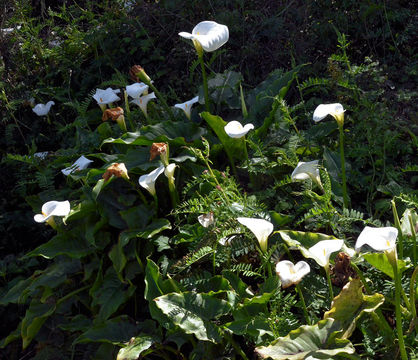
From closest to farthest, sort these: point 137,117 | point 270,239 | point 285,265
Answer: point 285,265 < point 270,239 < point 137,117

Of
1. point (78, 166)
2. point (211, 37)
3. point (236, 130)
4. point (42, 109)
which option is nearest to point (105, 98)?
point (78, 166)

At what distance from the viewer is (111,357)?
2258 millimetres

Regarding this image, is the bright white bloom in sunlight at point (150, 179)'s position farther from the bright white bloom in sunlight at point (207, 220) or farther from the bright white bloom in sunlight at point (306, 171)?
the bright white bloom in sunlight at point (306, 171)

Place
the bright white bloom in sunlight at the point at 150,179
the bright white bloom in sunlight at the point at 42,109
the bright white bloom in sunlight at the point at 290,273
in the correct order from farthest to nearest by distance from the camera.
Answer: the bright white bloom in sunlight at the point at 42,109 < the bright white bloom in sunlight at the point at 150,179 < the bright white bloom in sunlight at the point at 290,273

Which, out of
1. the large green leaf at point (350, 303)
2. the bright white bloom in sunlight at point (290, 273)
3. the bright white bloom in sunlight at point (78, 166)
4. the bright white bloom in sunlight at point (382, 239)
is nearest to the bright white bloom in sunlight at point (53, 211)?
the bright white bloom in sunlight at point (78, 166)

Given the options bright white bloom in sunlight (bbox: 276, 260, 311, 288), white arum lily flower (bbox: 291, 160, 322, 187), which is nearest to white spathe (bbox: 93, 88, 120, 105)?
white arum lily flower (bbox: 291, 160, 322, 187)

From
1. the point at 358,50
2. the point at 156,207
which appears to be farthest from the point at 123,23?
the point at 156,207

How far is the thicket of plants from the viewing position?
1.88 meters

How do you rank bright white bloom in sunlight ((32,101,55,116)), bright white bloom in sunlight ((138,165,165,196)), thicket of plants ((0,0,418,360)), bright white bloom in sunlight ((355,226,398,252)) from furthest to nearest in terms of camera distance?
bright white bloom in sunlight ((32,101,55,116)) → bright white bloom in sunlight ((138,165,165,196)) → thicket of plants ((0,0,418,360)) → bright white bloom in sunlight ((355,226,398,252))

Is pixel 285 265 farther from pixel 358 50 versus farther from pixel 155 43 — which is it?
pixel 155 43

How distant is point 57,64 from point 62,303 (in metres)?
2.33

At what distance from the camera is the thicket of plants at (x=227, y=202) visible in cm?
188

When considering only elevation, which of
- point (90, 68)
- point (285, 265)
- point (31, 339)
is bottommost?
point (31, 339)

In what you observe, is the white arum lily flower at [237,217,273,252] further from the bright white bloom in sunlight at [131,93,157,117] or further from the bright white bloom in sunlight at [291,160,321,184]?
the bright white bloom in sunlight at [131,93,157,117]
